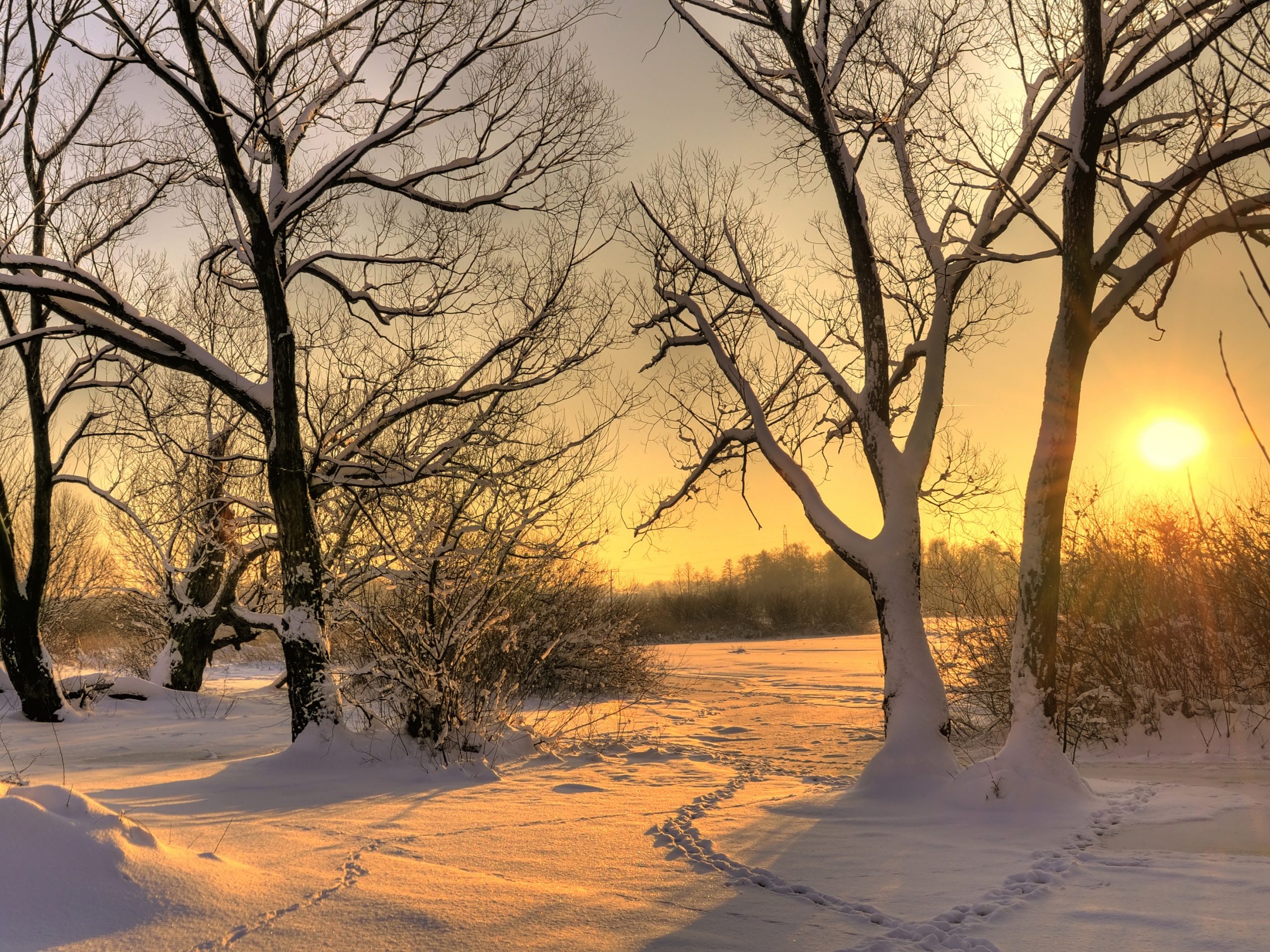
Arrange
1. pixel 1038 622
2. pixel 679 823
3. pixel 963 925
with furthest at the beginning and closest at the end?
pixel 1038 622 < pixel 679 823 < pixel 963 925

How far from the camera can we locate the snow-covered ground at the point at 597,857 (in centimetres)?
341

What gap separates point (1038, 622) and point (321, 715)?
6.41 meters

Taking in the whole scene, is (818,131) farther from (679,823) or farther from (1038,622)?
(679,823)

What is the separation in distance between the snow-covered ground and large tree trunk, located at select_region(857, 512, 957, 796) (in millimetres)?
411

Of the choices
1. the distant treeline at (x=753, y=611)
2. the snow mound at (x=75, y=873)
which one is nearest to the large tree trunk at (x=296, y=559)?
the snow mound at (x=75, y=873)

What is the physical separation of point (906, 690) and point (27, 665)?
40.0 feet

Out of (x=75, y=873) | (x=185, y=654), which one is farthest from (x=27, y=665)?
(x=75, y=873)

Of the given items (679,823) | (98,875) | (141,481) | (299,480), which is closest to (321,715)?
(299,480)

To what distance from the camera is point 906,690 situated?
24.4 feet

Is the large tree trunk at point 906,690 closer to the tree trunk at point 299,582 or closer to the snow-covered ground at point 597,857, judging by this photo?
the snow-covered ground at point 597,857

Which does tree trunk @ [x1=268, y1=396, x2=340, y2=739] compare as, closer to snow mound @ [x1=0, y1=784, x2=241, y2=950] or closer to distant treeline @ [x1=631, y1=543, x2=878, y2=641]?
snow mound @ [x1=0, y1=784, x2=241, y2=950]

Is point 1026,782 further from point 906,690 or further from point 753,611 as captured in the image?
point 753,611

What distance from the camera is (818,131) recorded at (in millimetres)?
8047

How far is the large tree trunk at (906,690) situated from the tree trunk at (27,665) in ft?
38.3
